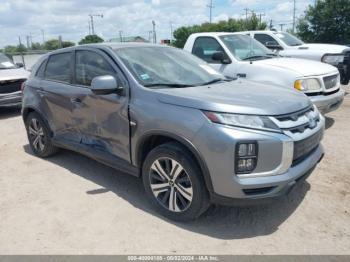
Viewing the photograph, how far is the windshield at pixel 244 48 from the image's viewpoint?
24.2 feet

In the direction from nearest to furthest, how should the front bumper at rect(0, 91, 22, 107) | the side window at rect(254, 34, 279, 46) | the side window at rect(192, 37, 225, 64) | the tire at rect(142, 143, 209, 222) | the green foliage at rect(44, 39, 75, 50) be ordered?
the tire at rect(142, 143, 209, 222), the side window at rect(192, 37, 225, 64), the front bumper at rect(0, 91, 22, 107), the side window at rect(254, 34, 279, 46), the green foliage at rect(44, 39, 75, 50)

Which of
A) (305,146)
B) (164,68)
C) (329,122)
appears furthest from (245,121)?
(329,122)

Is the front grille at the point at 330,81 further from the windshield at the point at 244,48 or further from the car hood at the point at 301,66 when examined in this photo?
the windshield at the point at 244,48

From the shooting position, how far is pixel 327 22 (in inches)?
1391

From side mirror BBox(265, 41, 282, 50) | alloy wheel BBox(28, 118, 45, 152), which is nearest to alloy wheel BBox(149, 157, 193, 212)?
alloy wheel BBox(28, 118, 45, 152)

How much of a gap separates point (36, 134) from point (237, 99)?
362cm

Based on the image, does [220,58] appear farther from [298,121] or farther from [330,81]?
[298,121]

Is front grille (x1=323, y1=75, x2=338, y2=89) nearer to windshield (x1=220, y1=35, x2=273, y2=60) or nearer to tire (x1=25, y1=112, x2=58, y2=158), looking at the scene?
windshield (x1=220, y1=35, x2=273, y2=60)

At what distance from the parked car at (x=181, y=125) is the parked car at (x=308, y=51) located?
6116mm

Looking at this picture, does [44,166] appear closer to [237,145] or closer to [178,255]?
[178,255]

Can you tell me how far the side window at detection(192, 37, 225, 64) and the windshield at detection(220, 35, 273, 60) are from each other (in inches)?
7.4

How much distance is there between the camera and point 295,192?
4215 millimetres

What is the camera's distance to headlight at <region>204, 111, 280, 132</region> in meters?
3.19

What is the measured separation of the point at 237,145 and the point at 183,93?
0.85 metres
